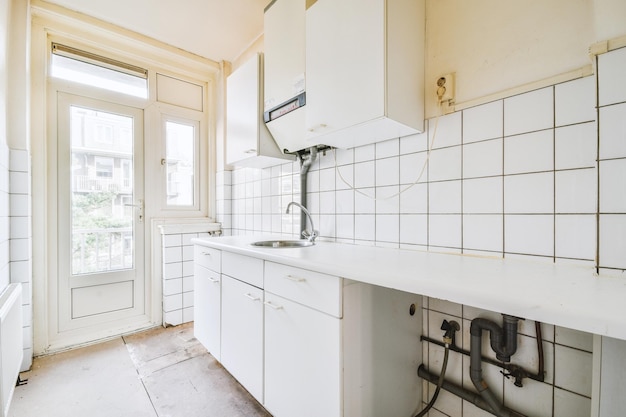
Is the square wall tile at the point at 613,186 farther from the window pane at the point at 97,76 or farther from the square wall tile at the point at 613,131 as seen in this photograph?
the window pane at the point at 97,76

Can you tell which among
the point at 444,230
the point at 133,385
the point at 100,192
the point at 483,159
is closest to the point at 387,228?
the point at 444,230

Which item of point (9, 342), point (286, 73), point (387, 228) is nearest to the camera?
point (9, 342)

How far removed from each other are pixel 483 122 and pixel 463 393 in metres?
1.14

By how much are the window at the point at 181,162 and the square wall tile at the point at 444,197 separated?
2324 millimetres

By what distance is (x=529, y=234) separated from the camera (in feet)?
3.27

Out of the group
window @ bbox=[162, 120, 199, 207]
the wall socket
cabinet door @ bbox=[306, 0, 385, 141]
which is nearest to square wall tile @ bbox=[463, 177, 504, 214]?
the wall socket

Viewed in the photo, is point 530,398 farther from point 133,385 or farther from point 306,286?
point 133,385

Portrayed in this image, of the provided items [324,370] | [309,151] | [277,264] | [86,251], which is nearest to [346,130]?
[309,151]

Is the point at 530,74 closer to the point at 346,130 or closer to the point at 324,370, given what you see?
the point at 346,130

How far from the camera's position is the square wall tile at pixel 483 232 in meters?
1.07

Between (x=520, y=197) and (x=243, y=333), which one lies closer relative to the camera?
(x=520, y=197)

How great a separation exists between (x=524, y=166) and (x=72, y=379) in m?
2.70

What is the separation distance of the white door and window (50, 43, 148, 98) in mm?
161

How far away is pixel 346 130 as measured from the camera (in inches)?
49.8
